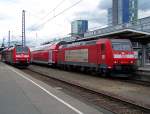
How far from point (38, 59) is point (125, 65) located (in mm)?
35559

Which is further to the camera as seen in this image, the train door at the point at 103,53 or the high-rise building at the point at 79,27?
the high-rise building at the point at 79,27

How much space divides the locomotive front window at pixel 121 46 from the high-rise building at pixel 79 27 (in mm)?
30707

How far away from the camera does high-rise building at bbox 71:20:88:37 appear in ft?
200

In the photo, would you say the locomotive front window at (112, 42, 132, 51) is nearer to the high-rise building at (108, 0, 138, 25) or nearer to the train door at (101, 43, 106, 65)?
the train door at (101, 43, 106, 65)

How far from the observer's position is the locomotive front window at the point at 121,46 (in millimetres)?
29277

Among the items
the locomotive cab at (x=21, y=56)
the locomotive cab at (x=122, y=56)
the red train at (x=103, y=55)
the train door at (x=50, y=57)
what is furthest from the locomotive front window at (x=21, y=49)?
the locomotive cab at (x=122, y=56)

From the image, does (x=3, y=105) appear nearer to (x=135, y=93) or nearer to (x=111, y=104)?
(x=111, y=104)

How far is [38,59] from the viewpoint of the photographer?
6306 cm

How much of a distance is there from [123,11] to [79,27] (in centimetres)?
785

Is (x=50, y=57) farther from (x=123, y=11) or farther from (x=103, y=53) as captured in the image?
(x=103, y=53)

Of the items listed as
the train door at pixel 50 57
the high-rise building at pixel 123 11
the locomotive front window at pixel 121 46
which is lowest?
the train door at pixel 50 57

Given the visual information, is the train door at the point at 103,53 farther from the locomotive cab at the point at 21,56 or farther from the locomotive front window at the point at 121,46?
the locomotive cab at the point at 21,56

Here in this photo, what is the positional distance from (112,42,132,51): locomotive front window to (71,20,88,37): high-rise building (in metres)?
30.7

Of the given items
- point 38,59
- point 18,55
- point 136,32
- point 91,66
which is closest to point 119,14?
point 38,59
